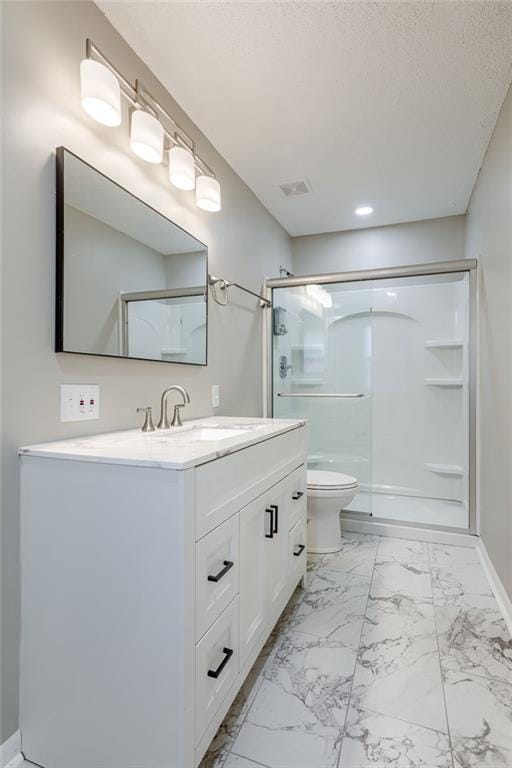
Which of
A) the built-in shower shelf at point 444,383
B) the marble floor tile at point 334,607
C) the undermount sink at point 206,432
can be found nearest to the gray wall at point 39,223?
the undermount sink at point 206,432

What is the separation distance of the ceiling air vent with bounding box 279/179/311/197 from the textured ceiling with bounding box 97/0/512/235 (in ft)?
0.18

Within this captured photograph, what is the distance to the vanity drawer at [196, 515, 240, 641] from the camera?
3.03ft

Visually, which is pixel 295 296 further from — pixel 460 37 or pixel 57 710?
pixel 57 710

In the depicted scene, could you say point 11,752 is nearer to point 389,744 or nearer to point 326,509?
Answer: point 389,744

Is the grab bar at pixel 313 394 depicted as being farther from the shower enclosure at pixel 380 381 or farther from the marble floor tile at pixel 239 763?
the marble floor tile at pixel 239 763

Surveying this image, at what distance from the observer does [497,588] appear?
1.86 metres

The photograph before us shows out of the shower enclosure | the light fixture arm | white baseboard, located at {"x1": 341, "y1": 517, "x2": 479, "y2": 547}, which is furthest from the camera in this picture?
the shower enclosure

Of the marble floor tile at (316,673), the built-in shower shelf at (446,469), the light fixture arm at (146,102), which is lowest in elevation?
the marble floor tile at (316,673)

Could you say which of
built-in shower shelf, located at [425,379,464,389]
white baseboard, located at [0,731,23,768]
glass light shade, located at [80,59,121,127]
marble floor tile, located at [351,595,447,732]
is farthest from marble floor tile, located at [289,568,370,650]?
glass light shade, located at [80,59,121,127]

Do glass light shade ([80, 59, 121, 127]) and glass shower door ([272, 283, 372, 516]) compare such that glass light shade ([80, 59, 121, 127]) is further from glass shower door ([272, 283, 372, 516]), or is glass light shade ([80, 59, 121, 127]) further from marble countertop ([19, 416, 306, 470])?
Answer: glass shower door ([272, 283, 372, 516])

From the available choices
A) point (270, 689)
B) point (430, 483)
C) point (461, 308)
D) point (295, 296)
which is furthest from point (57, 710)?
point (461, 308)

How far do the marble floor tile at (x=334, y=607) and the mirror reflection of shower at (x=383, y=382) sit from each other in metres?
0.87

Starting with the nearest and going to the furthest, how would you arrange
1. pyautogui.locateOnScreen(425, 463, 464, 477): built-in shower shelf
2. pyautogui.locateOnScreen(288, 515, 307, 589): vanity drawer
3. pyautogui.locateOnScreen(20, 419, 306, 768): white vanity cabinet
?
pyautogui.locateOnScreen(20, 419, 306, 768): white vanity cabinet
pyautogui.locateOnScreen(288, 515, 307, 589): vanity drawer
pyautogui.locateOnScreen(425, 463, 464, 477): built-in shower shelf

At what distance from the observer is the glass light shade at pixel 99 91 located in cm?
119
